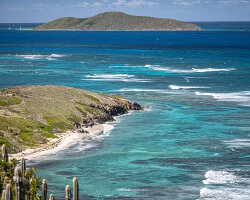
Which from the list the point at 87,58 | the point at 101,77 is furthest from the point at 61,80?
the point at 87,58

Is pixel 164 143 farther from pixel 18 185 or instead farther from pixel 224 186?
pixel 18 185

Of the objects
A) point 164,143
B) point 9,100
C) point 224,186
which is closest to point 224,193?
point 224,186

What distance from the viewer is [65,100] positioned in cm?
8544

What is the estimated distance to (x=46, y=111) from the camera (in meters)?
77.9

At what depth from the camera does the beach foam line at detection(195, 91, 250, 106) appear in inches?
3799

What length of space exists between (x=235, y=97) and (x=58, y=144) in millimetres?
43893

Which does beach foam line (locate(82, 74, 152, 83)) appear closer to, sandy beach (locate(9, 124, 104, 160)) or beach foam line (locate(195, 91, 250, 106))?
beach foam line (locate(195, 91, 250, 106))

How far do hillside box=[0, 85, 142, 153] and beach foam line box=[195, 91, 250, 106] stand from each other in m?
16.9

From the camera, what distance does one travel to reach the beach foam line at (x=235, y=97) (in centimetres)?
9650

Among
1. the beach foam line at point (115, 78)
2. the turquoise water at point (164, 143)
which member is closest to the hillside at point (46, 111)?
the turquoise water at point (164, 143)

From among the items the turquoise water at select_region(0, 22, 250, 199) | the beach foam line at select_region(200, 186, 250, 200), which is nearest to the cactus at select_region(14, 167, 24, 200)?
the turquoise water at select_region(0, 22, 250, 199)

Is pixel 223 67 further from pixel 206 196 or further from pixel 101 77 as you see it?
pixel 206 196

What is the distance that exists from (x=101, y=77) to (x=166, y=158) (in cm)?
7481

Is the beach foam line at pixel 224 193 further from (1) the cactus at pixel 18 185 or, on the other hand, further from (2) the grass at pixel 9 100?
(2) the grass at pixel 9 100
